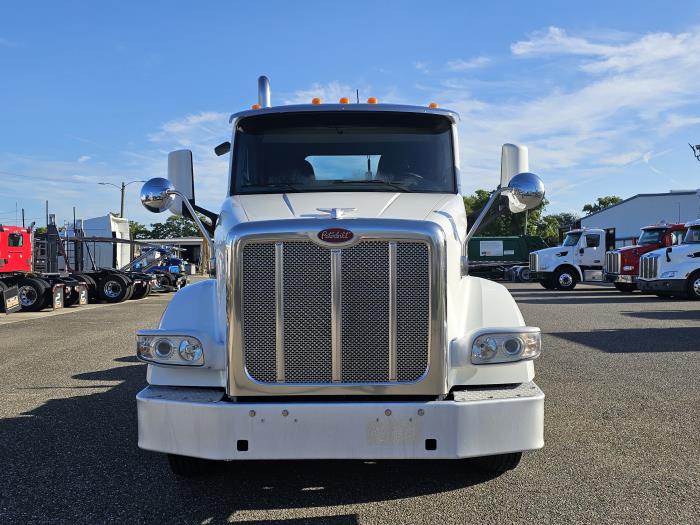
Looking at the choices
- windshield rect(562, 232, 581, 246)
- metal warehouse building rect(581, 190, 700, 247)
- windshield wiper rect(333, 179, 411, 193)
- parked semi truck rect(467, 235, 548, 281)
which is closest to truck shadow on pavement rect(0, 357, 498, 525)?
windshield wiper rect(333, 179, 411, 193)

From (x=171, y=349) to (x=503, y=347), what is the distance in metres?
1.81

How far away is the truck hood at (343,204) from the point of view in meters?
4.01

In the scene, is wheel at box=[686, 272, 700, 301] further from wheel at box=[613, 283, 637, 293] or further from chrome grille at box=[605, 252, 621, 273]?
chrome grille at box=[605, 252, 621, 273]

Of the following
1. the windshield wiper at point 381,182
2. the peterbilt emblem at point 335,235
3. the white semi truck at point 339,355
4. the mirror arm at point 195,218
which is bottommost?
the white semi truck at point 339,355

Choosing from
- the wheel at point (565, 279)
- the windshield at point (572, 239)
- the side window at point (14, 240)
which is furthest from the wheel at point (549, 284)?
the side window at point (14, 240)

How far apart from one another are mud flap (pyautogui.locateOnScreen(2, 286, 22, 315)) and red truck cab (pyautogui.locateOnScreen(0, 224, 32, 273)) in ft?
5.23

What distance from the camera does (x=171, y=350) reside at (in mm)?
3811

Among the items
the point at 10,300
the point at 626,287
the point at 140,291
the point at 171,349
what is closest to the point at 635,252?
the point at 626,287

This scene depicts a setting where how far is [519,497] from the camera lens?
398 cm

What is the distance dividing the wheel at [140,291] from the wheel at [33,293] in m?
5.52

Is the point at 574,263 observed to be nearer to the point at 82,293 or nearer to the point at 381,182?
the point at 82,293

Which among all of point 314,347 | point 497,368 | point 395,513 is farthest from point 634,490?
point 314,347

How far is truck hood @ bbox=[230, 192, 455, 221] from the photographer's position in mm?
4008

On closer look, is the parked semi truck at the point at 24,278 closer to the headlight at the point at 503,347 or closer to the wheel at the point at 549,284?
the headlight at the point at 503,347
